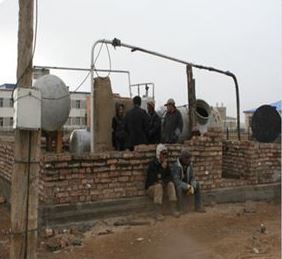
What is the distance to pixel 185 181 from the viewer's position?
7.84 m

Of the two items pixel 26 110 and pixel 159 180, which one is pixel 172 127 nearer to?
pixel 159 180

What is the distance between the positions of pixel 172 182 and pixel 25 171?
3.83m

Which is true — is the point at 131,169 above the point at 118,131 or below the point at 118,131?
below

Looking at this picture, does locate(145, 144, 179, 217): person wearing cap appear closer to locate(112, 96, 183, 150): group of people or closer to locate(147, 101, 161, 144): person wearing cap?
locate(112, 96, 183, 150): group of people

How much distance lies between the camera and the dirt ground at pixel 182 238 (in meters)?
5.79

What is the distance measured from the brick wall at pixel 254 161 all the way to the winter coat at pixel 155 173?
2.19m

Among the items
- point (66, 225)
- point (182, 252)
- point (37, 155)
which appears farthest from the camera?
point (66, 225)

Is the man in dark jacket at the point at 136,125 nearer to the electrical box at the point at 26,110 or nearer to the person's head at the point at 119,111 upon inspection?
the person's head at the point at 119,111

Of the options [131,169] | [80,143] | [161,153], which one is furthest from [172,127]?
[80,143]

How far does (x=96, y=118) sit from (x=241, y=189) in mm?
2891

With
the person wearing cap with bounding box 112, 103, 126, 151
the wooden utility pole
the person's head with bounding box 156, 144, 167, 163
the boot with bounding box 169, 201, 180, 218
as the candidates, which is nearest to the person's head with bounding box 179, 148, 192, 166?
the person's head with bounding box 156, 144, 167, 163

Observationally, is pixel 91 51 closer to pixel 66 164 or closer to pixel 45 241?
pixel 66 164

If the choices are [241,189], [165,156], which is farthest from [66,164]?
[241,189]

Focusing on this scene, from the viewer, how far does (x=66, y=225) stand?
270 inches
